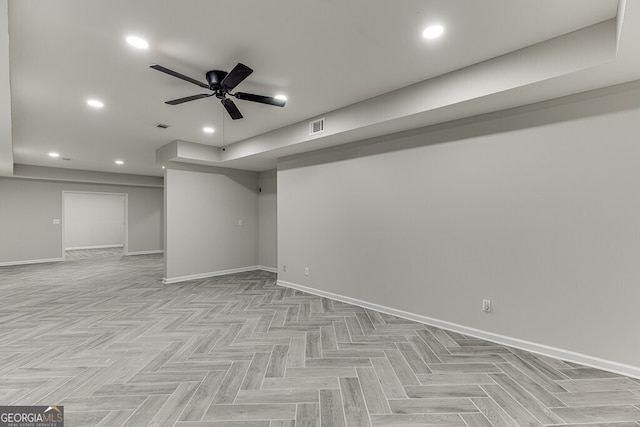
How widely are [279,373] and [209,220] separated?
449 cm

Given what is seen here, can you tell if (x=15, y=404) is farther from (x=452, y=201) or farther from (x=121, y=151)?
(x=121, y=151)

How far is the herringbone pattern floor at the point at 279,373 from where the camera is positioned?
1931 mm

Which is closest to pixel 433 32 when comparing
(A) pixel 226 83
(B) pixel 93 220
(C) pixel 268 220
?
(A) pixel 226 83

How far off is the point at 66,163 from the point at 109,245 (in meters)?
5.80

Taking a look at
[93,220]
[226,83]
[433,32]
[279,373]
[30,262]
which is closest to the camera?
[433,32]

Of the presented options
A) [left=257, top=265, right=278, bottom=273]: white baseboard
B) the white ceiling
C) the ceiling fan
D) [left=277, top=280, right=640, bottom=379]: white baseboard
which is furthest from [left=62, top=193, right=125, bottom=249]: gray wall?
[left=277, top=280, right=640, bottom=379]: white baseboard

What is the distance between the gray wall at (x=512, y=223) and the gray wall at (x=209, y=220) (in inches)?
125

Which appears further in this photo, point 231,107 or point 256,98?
point 231,107

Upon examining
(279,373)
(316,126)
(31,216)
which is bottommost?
(279,373)

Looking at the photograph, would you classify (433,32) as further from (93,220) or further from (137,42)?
(93,220)

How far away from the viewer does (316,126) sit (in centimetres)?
403

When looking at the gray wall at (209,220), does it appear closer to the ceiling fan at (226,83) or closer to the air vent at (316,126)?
the air vent at (316,126)

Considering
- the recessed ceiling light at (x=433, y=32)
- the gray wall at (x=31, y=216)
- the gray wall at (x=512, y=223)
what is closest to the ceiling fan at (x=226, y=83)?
the recessed ceiling light at (x=433, y=32)

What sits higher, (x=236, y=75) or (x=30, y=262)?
(x=236, y=75)
